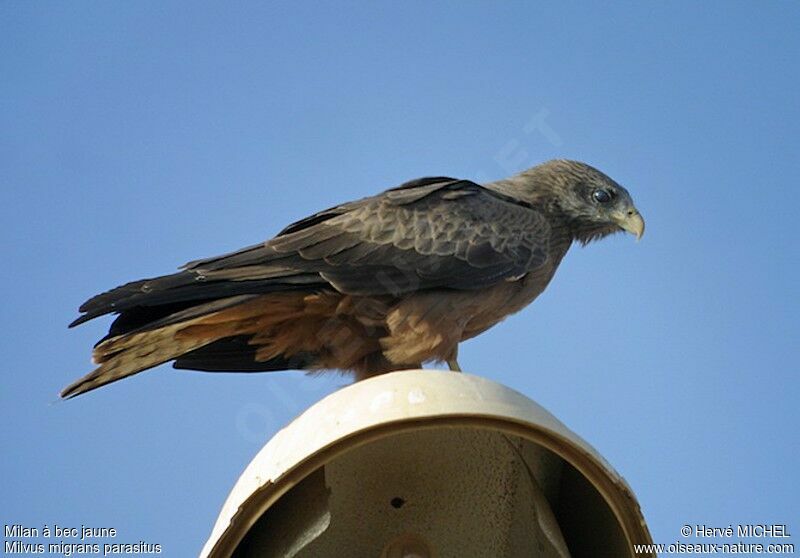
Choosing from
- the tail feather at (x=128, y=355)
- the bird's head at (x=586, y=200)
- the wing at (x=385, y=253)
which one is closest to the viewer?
the tail feather at (x=128, y=355)

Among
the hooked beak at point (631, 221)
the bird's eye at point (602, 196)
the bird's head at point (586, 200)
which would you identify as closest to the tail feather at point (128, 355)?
the bird's head at point (586, 200)

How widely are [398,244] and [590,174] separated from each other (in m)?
1.74

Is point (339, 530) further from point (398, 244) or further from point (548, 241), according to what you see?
point (548, 241)

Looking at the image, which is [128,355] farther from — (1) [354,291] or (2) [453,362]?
(2) [453,362]

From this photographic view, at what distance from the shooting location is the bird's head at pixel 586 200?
665 centimetres

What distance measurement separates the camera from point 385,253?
18.4 feet

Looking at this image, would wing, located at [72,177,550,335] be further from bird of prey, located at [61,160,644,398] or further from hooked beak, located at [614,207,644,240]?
hooked beak, located at [614,207,644,240]

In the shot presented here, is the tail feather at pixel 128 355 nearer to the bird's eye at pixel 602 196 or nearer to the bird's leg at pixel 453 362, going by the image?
the bird's leg at pixel 453 362

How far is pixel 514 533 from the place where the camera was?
3.14 metres

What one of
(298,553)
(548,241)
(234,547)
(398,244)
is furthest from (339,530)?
(548,241)

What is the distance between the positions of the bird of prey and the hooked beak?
82 cm

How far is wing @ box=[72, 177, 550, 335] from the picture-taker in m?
5.14

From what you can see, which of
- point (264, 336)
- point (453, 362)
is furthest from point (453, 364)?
point (264, 336)

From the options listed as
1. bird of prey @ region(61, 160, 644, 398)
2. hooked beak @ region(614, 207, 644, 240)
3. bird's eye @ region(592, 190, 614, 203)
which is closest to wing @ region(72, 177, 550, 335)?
bird of prey @ region(61, 160, 644, 398)
